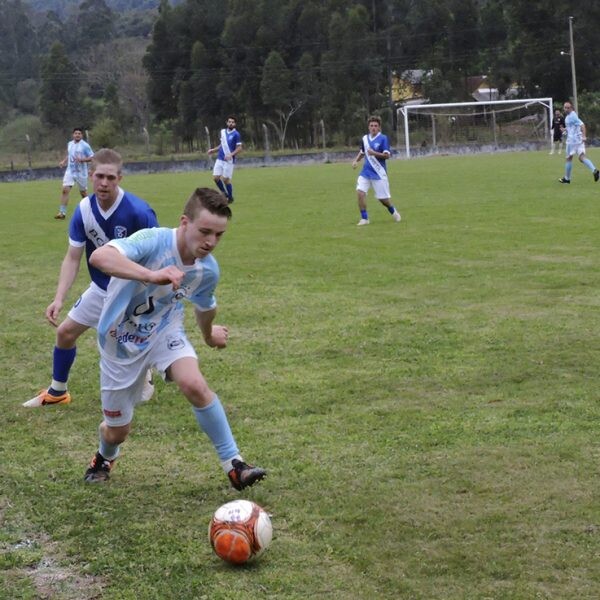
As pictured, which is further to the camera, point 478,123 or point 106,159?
point 478,123

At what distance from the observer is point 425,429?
5910mm

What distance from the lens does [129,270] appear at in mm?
4516

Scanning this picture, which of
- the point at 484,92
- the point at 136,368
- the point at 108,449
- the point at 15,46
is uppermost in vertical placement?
the point at 15,46

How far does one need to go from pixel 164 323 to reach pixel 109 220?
160 cm

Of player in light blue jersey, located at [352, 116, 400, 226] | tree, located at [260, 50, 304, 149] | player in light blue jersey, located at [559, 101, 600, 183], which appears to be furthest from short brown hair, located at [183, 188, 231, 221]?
tree, located at [260, 50, 304, 149]

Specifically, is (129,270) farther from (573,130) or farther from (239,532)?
(573,130)

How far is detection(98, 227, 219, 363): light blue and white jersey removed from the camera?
4.81 m

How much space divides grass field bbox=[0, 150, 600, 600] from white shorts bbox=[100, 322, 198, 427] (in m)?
0.48

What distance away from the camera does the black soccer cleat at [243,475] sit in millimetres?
4984

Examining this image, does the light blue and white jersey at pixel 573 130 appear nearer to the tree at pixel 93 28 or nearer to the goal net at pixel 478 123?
the goal net at pixel 478 123

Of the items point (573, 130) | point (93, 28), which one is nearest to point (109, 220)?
point (573, 130)

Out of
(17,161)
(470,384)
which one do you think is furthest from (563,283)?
(17,161)

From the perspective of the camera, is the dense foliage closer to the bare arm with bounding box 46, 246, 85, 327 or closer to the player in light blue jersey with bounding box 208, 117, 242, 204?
the player in light blue jersey with bounding box 208, 117, 242, 204

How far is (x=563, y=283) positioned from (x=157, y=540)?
6.88 meters
